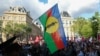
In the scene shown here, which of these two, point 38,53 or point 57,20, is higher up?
point 57,20

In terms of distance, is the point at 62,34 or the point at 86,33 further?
the point at 86,33

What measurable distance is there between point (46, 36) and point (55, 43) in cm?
27

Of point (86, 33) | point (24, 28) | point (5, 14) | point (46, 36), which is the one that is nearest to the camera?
point (46, 36)

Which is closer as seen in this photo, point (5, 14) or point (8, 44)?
point (8, 44)

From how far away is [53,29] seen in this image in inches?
329

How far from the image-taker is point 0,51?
480 centimetres

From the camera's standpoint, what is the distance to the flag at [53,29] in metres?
8.36

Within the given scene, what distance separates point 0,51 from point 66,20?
16765 cm

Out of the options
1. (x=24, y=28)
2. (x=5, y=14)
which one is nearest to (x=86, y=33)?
(x=24, y=28)

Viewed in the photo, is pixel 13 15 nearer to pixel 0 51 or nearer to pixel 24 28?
pixel 24 28

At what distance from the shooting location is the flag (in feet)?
27.4

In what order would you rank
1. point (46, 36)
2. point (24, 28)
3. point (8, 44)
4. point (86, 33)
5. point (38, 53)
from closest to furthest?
1. point (8, 44)
2. point (46, 36)
3. point (38, 53)
4. point (86, 33)
5. point (24, 28)

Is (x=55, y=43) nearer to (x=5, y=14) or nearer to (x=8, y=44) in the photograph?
(x=8, y=44)

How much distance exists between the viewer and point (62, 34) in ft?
27.8
